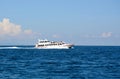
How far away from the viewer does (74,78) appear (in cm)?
5462

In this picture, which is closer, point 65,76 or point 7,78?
point 7,78

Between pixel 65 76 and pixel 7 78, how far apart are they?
9532 millimetres

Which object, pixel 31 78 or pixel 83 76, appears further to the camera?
pixel 83 76

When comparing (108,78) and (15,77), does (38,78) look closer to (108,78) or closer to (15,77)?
(15,77)

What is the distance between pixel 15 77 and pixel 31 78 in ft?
9.20

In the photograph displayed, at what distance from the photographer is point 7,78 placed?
52.6 m

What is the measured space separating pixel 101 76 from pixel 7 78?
14.4m

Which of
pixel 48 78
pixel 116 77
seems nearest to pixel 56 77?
pixel 48 78

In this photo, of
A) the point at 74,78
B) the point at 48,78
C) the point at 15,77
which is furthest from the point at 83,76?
the point at 15,77

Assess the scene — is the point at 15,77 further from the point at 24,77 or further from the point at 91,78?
the point at 91,78

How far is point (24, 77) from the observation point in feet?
177

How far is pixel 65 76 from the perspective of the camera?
5694 centimetres

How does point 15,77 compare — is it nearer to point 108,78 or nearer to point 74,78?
point 74,78

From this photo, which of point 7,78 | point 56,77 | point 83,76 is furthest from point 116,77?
point 7,78
